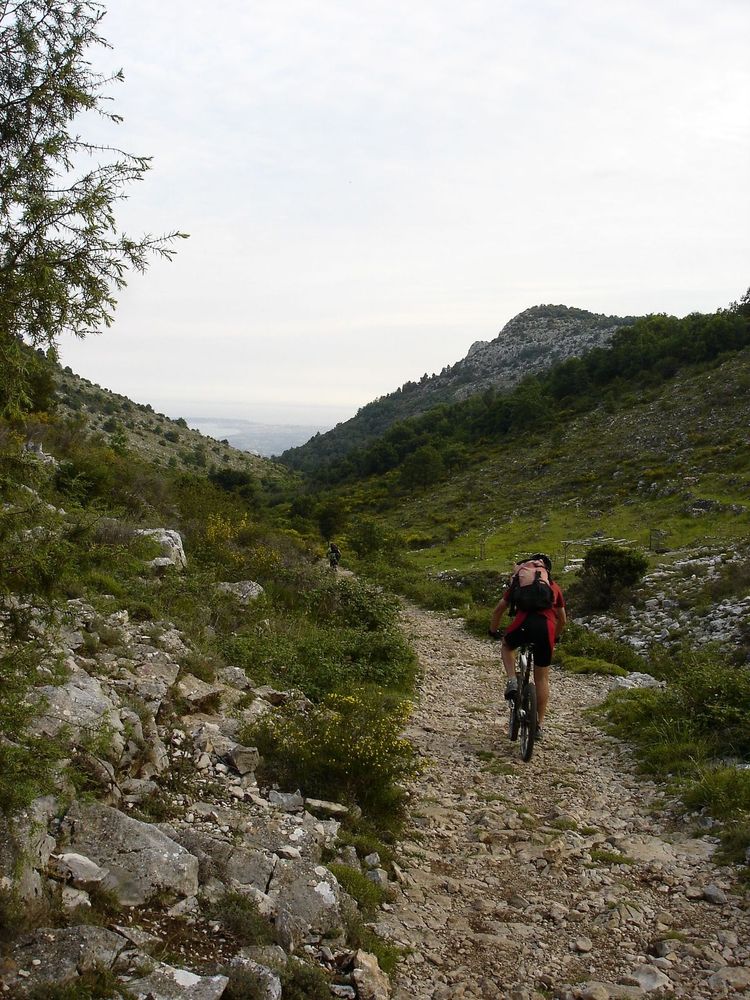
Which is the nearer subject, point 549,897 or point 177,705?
point 549,897

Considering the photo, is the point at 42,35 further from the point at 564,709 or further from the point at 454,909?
the point at 564,709

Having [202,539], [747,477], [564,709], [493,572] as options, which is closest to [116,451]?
[202,539]

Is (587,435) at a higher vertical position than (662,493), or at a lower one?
higher

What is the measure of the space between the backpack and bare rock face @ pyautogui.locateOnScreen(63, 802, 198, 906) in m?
3.85

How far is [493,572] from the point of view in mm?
19406

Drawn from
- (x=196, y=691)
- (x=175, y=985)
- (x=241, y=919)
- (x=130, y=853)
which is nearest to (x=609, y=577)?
(x=196, y=691)

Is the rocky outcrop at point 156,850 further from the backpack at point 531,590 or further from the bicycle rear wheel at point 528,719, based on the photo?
the backpack at point 531,590

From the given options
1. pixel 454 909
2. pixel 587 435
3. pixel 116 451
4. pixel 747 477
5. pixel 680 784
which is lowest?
pixel 454 909

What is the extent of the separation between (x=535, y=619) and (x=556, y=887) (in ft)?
8.03

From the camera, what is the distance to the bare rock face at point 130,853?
132 inches

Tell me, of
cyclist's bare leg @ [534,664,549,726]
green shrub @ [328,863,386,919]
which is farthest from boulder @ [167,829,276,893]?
cyclist's bare leg @ [534,664,549,726]

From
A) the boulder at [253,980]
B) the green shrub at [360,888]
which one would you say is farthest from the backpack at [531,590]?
the boulder at [253,980]

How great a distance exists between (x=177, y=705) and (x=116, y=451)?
63.1 ft

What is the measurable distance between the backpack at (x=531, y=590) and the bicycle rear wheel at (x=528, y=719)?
32.0 inches
